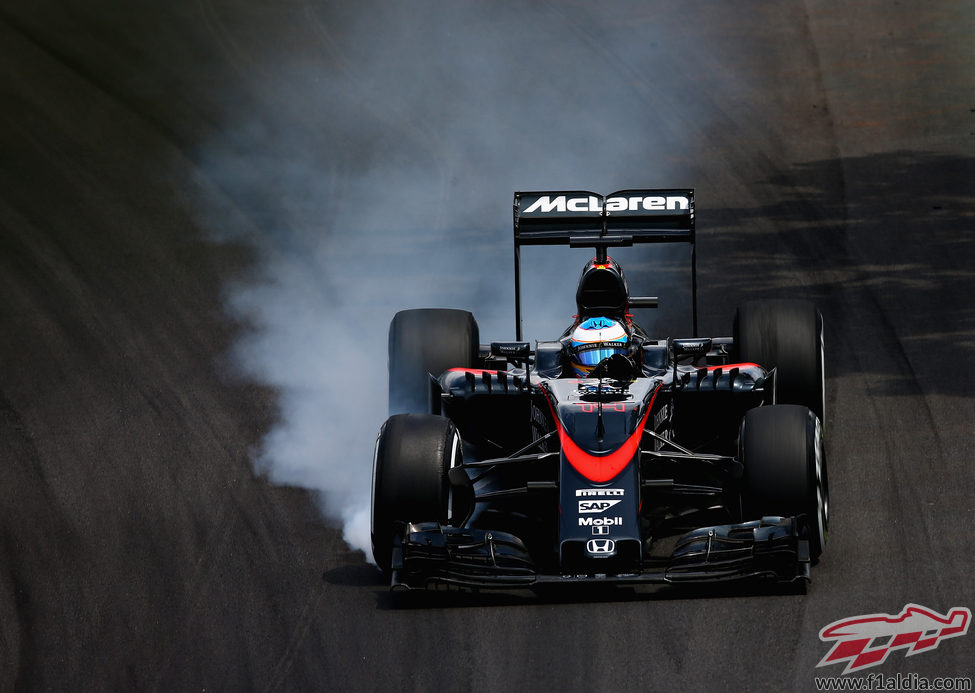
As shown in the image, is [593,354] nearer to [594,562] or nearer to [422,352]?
[422,352]

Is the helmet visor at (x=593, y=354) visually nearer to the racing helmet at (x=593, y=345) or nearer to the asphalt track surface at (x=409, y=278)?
the racing helmet at (x=593, y=345)

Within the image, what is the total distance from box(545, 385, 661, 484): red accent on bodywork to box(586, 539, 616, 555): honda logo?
418 mm

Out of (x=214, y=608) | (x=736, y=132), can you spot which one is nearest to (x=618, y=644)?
(x=214, y=608)

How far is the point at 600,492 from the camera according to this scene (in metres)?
10.0

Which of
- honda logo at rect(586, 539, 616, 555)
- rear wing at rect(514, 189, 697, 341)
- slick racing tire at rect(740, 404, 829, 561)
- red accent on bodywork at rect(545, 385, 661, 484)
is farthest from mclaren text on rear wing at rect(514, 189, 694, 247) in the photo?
honda logo at rect(586, 539, 616, 555)

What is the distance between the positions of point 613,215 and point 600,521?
369cm

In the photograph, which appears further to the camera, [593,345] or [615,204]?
[615,204]

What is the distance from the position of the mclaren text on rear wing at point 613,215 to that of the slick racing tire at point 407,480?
289cm

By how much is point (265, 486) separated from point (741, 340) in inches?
152

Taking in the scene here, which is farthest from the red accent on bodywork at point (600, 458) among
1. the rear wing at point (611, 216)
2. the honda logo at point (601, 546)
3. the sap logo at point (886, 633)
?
the rear wing at point (611, 216)

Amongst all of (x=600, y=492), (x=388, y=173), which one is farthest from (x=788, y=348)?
(x=388, y=173)

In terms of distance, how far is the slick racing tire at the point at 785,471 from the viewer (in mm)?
9961

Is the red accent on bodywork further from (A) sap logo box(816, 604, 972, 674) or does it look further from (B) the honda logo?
(A) sap logo box(816, 604, 972, 674)

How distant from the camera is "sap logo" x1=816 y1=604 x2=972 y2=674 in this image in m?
9.23
